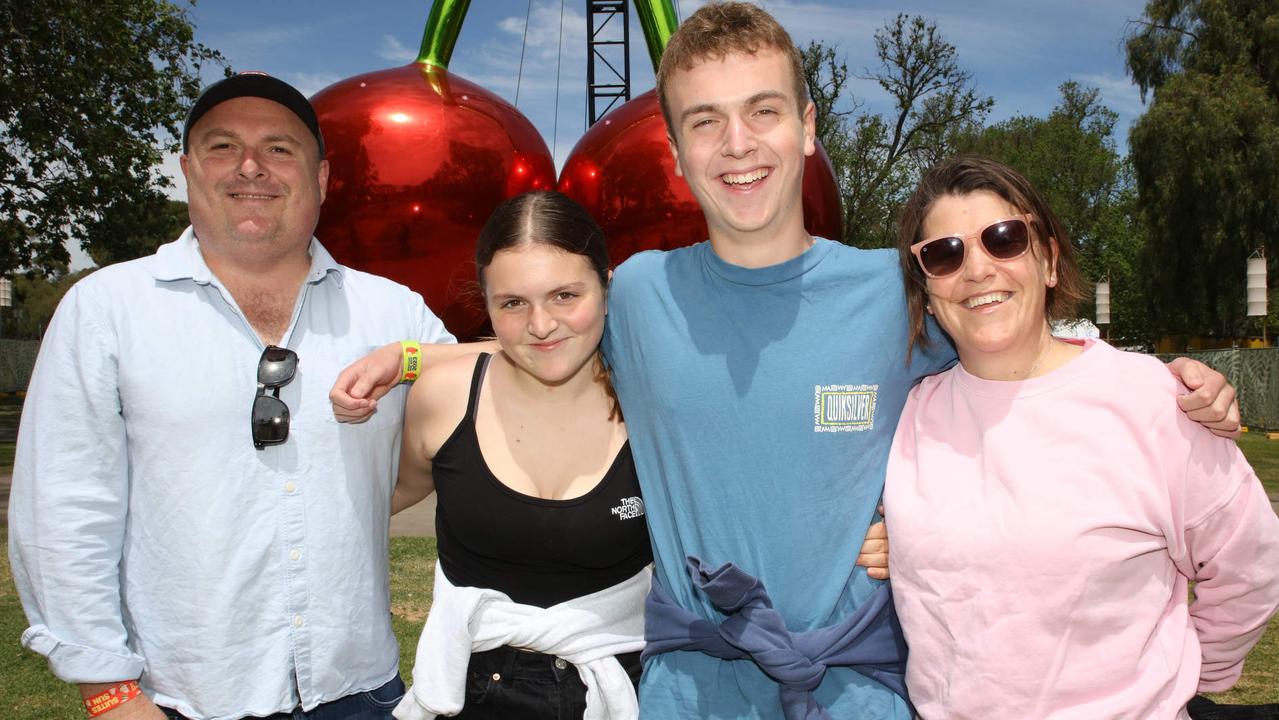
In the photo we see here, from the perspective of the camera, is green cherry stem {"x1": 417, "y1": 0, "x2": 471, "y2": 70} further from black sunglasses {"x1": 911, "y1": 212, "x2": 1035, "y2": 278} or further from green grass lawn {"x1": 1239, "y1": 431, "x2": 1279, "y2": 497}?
green grass lawn {"x1": 1239, "y1": 431, "x2": 1279, "y2": 497}

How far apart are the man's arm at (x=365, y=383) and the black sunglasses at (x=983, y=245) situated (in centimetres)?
126

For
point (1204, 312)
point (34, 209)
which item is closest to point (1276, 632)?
point (34, 209)

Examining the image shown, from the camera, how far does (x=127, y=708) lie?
211 cm

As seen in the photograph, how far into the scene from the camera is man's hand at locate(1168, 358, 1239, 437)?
1.76 meters

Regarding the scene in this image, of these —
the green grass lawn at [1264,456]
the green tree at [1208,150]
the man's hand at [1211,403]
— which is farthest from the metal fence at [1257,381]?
the man's hand at [1211,403]

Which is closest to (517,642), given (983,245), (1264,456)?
(983,245)

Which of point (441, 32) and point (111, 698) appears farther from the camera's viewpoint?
point (441, 32)

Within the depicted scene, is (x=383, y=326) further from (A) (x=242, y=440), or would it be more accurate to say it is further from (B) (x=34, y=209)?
(B) (x=34, y=209)

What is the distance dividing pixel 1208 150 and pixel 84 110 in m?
23.8

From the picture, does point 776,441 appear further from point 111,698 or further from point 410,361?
point 111,698

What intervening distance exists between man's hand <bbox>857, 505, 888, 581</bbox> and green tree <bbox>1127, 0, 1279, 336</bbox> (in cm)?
2529

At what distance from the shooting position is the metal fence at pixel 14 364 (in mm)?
37562

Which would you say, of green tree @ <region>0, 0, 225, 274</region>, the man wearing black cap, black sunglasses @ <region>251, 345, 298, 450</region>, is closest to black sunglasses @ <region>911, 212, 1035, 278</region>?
the man wearing black cap

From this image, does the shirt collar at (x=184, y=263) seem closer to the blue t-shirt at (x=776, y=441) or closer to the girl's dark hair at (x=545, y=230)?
the girl's dark hair at (x=545, y=230)
